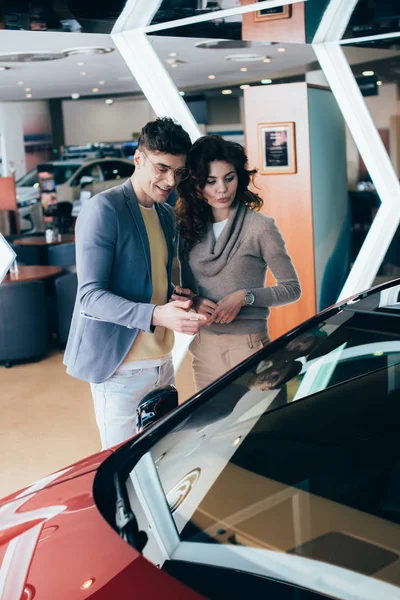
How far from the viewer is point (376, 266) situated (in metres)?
4.89

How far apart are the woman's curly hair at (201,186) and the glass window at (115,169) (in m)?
9.37

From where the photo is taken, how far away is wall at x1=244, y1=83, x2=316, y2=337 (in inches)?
195

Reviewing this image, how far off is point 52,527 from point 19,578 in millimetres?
150

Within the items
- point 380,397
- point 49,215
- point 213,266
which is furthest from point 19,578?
point 49,215

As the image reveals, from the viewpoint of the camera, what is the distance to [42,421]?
3971 mm

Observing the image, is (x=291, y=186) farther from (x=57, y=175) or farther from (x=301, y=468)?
(x=57, y=175)

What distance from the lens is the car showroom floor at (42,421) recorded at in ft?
10.8

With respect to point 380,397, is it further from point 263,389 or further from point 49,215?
point 49,215

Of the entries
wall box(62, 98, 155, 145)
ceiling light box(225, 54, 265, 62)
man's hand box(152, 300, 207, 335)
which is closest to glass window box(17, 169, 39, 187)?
wall box(62, 98, 155, 145)

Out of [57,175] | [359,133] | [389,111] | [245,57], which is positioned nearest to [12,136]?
[57,175]

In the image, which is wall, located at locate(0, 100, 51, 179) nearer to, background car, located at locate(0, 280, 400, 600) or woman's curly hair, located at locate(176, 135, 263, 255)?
woman's curly hair, located at locate(176, 135, 263, 255)

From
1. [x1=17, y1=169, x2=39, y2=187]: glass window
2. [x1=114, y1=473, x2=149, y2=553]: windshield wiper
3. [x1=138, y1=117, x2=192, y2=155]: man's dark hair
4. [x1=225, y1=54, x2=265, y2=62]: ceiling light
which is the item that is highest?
[x1=225, y1=54, x2=265, y2=62]: ceiling light

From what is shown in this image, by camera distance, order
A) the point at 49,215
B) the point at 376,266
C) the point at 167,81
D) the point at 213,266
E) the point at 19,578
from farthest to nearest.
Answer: the point at 49,215 < the point at 376,266 < the point at 167,81 < the point at 213,266 < the point at 19,578

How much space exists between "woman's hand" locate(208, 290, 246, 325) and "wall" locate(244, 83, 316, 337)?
10.4 ft
